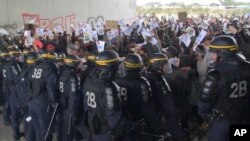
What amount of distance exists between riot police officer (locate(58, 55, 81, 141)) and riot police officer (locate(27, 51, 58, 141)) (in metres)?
0.17

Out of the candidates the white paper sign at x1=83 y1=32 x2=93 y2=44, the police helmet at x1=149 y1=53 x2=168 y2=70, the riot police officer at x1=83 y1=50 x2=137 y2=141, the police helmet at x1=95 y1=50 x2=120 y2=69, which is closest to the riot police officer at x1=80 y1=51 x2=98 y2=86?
the police helmet at x1=149 y1=53 x2=168 y2=70

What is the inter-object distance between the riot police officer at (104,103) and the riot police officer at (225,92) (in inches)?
48.9

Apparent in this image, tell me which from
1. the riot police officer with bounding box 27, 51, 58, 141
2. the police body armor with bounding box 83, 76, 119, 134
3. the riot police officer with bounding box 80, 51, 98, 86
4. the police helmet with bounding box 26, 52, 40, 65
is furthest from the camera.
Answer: the riot police officer with bounding box 80, 51, 98, 86

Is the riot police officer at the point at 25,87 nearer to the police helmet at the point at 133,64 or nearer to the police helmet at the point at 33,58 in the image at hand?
the police helmet at the point at 33,58

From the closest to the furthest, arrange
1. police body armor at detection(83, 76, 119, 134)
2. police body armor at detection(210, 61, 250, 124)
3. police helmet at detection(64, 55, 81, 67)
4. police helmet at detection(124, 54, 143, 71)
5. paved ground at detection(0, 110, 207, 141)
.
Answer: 1. police body armor at detection(210, 61, 250, 124)
2. police body armor at detection(83, 76, 119, 134)
3. police helmet at detection(124, 54, 143, 71)
4. police helmet at detection(64, 55, 81, 67)
5. paved ground at detection(0, 110, 207, 141)

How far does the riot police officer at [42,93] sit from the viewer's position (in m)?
7.35

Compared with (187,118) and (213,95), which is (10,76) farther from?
(213,95)

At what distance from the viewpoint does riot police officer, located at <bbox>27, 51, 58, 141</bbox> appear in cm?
735

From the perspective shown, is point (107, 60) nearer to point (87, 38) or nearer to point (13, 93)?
point (13, 93)

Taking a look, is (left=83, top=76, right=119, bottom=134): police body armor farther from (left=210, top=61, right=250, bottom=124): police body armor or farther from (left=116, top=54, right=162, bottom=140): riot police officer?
(left=210, top=61, right=250, bottom=124): police body armor

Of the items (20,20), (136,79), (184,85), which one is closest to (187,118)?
(184,85)

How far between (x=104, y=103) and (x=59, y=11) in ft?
63.1

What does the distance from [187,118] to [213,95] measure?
2.43 m

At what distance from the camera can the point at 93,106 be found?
5961 mm
